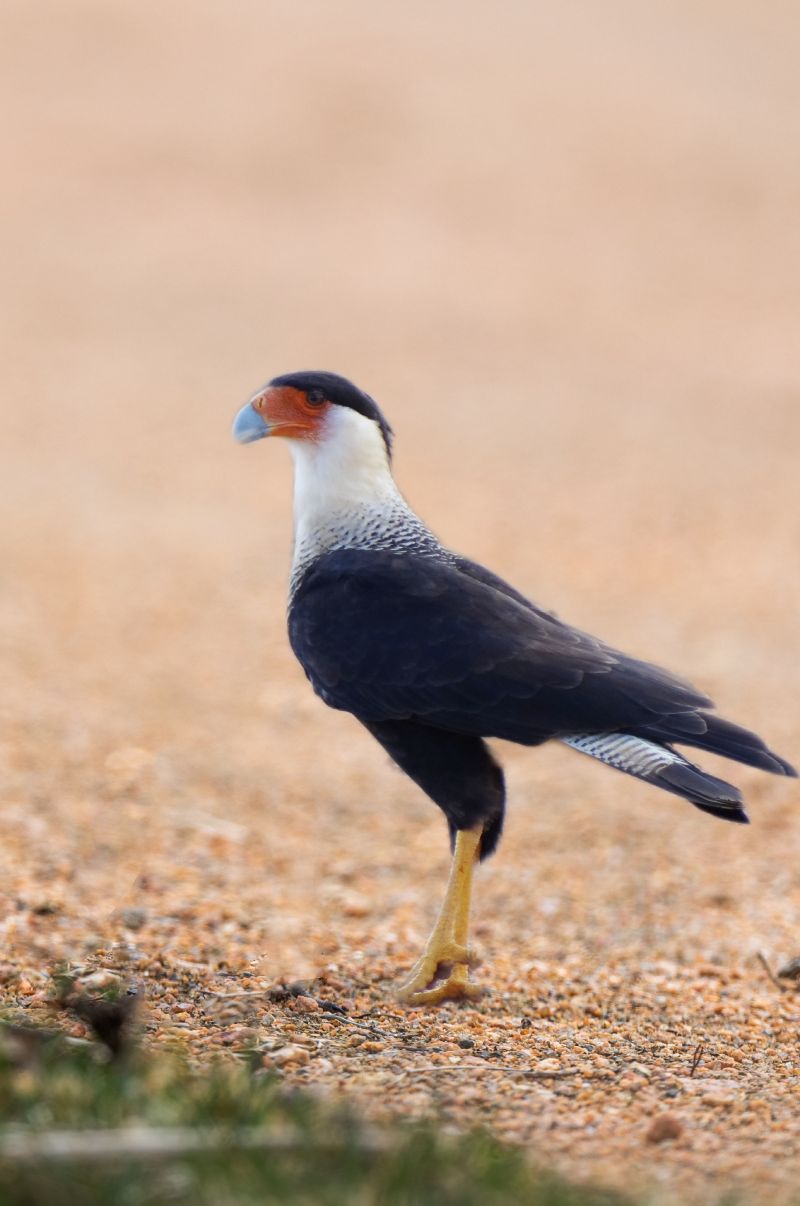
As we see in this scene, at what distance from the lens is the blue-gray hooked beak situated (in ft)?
18.0

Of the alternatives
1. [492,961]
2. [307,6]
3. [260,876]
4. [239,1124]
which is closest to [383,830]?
[260,876]

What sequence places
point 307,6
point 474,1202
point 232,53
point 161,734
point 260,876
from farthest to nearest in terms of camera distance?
point 307,6
point 232,53
point 161,734
point 260,876
point 474,1202

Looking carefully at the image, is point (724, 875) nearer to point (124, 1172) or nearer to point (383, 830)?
point (383, 830)

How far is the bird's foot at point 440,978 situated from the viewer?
A: 4.93 metres

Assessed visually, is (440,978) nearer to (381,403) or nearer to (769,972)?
(769,972)

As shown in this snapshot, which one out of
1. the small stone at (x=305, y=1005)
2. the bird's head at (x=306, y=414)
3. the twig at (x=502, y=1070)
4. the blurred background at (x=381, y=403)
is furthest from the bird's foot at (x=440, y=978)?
the bird's head at (x=306, y=414)

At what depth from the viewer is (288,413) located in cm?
554

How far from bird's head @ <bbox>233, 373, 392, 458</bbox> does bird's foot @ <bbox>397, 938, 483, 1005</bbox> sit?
5.90ft

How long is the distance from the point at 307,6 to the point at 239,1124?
117 ft

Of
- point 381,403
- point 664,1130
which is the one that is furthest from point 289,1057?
point 381,403

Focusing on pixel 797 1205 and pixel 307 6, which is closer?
pixel 797 1205

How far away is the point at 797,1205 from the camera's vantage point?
9.78ft

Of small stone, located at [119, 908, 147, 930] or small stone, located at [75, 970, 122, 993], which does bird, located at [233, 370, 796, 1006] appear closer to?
small stone, located at [75, 970, 122, 993]

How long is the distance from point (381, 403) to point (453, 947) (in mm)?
14248
